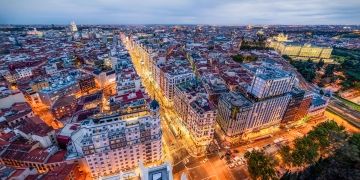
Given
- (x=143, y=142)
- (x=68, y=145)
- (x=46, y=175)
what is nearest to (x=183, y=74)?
(x=143, y=142)

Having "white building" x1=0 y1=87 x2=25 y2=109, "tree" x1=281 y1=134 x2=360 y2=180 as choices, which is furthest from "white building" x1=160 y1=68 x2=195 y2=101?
"white building" x1=0 y1=87 x2=25 y2=109

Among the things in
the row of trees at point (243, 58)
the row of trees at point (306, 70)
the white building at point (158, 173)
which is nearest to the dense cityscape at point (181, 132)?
the white building at point (158, 173)

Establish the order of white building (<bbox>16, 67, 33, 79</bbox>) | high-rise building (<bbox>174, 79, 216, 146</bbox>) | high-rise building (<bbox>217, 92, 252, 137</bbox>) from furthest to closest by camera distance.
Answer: white building (<bbox>16, 67, 33, 79</bbox>) < high-rise building (<bbox>217, 92, 252, 137</bbox>) < high-rise building (<bbox>174, 79, 216, 146</bbox>)

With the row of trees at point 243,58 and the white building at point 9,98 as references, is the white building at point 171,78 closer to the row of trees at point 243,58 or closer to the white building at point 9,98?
the white building at point 9,98

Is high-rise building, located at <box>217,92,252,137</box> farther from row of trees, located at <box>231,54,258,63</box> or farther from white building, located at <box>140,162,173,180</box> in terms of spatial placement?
row of trees, located at <box>231,54,258,63</box>

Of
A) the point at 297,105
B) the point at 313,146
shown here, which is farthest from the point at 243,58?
the point at 313,146

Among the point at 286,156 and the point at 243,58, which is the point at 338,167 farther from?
the point at 243,58
